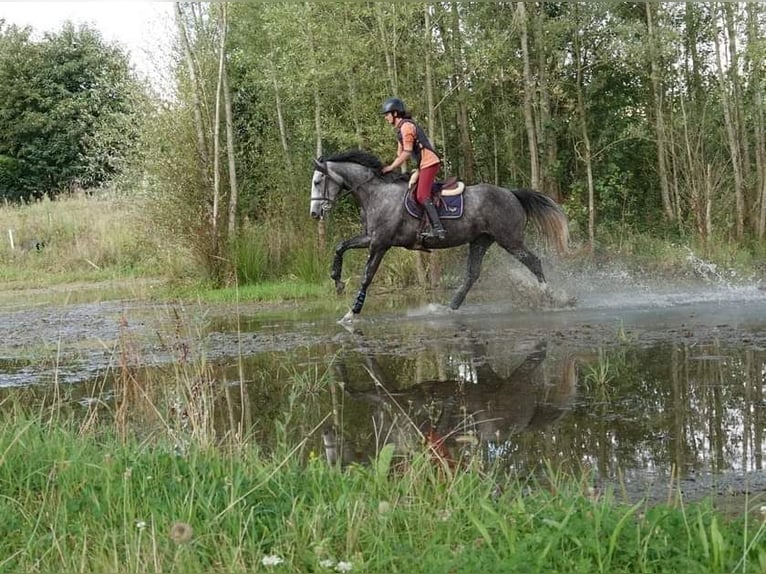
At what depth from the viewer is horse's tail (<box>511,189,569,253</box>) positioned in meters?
11.9

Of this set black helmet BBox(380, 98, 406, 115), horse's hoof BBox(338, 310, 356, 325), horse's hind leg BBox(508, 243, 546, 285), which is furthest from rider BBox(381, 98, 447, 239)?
horse's hoof BBox(338, 310, 356, 325)

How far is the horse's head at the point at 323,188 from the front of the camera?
36.8 ft

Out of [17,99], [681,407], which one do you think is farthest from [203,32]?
[17,99]

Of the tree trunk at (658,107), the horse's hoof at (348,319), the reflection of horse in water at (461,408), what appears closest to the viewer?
the reflection of horse in water at (461,408)

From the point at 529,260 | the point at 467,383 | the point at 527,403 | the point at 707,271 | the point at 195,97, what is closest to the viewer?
the point at 527,403

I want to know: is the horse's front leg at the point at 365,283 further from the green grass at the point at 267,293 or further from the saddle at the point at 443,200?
the green grass at the point at 267,293

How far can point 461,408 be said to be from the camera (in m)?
5.79

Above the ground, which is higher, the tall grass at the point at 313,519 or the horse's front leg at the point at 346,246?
the horse's front leg at the point at 346,246

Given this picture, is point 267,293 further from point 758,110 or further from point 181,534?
point 758,110

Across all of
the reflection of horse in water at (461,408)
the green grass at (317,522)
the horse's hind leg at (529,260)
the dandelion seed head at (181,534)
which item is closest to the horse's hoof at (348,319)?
the horse's hind leg at (529,260)

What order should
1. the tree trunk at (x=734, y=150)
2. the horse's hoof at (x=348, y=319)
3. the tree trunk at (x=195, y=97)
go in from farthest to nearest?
the tree trunk at (x=734, y=150) → the tree trunk at (x=195, y=97) → the horse's hoof at (x=348, y=319)

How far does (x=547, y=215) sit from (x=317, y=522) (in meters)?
9.28

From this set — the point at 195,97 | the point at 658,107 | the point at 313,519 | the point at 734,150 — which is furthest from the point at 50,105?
the point at 313,519

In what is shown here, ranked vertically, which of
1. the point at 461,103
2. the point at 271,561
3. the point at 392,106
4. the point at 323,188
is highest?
the point at 461,103
